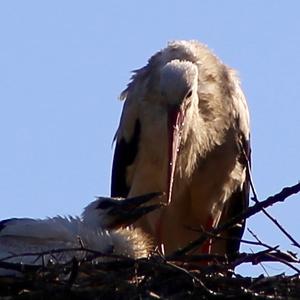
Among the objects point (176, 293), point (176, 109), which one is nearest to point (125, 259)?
point (176, 293)

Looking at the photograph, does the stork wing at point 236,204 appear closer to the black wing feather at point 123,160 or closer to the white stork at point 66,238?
the black wing feather at point 123,160

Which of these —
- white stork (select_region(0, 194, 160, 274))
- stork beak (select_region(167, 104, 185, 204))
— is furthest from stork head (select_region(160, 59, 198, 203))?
white stork (select_region(0, 194, 160, 274))

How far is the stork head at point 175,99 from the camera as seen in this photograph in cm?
1016

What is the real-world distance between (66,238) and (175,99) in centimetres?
191

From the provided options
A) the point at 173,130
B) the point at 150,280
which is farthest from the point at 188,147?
the point at 150,280

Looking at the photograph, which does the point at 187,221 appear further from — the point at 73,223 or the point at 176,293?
the point at 176,293

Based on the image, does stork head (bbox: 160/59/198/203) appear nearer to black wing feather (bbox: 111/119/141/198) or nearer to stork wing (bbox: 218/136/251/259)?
black wing feather (bbox: 111/119/141/198)

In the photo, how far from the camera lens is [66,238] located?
8.51 metres

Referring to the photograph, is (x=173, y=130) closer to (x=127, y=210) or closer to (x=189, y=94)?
(x=189, y=94)

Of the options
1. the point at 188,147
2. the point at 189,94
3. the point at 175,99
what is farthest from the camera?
the point at 188,147

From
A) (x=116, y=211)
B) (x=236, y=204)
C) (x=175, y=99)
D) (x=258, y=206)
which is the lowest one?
(x=258, y=206)

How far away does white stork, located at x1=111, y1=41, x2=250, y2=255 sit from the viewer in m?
10.4

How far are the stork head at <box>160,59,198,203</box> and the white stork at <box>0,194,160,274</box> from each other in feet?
3.85

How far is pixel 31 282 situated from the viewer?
7.73 meters
